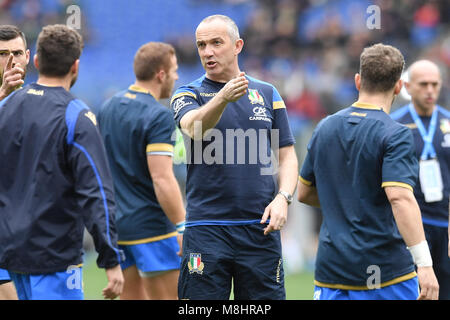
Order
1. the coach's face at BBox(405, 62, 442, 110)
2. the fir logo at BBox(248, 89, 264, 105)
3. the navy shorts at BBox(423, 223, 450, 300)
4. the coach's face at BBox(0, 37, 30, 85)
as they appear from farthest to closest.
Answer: the coach's face at BBox(405, 62, 442, 110) → the navy shorts at BBox(423, 223, 450, 300) → the coach's face at BBox(0, 37, 30, 85) → the fir logo at BBox(248, 89, 264, 105)

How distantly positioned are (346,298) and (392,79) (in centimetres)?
156

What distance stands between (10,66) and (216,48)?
4.71ft

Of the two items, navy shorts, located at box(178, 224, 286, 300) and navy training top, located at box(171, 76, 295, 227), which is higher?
navy training top, located at box(171, 76, 295, 227)

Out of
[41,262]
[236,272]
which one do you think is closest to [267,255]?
[236,272]

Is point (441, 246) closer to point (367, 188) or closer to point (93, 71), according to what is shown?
point (367, 188)

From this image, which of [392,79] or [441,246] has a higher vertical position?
[392,79]

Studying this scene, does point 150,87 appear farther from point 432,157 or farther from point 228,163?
point 432,157

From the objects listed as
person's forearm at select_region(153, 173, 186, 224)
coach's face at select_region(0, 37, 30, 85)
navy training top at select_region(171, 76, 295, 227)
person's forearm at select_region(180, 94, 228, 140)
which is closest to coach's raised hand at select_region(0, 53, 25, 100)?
coach's face at select_region(0, 37, 30, 85)

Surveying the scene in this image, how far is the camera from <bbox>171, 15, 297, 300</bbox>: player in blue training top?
4.82 metres

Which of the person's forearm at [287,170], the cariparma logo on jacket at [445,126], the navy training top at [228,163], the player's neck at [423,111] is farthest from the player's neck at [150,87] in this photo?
the cariparma logo on jacket at [445,126]

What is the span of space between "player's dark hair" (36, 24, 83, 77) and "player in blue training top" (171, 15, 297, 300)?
761 millimetres

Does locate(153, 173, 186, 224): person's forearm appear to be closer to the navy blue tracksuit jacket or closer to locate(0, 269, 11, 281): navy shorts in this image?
locate(0, 269, 11, 281): navy shorts

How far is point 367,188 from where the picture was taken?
4.88 m

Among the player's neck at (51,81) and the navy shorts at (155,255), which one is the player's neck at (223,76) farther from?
the navy shorts at (155,255)
